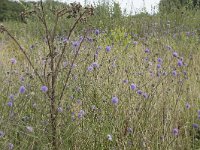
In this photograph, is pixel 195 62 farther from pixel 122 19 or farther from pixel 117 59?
pixel 122 19

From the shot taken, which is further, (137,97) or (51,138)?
(137,97)

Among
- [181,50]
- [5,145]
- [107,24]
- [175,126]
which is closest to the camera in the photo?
[5,145]

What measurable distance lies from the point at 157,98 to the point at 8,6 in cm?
1652

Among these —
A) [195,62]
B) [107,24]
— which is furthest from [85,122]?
[107,24]

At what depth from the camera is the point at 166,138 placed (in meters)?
1.99

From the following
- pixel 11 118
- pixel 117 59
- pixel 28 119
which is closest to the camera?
pixel 11 118

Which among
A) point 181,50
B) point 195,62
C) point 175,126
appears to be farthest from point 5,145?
point 181,50

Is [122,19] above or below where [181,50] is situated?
above

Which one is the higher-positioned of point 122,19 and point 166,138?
point 122,19

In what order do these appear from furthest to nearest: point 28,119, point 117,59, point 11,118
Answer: point 117,59 < point 28,119 < point 11,118

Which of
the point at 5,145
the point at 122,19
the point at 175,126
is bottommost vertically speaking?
the point at 175,126

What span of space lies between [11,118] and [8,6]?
16787 mm

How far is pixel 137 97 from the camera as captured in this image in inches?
92.7

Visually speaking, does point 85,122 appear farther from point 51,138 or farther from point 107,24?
point 107,24
